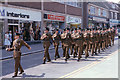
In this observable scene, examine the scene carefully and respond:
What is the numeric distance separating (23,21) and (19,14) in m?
1.24

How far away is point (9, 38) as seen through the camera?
20.3 m

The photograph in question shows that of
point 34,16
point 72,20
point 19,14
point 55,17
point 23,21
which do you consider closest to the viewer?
point 19,14

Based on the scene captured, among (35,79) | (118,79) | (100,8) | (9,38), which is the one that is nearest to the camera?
(118,79)

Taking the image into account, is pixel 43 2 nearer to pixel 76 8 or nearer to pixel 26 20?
pixel 26 20

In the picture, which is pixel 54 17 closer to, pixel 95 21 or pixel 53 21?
pixel 53 21

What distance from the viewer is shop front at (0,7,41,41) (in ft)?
70.8

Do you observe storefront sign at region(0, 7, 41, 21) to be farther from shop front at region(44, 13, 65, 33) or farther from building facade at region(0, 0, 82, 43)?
shop front at region(44, 13, 65, 33)

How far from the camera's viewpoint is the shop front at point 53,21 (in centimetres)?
2891

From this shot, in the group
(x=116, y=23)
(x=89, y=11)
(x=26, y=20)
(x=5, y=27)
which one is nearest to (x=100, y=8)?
(x=89, y=11)

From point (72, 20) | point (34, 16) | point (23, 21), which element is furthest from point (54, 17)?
point (23, 21)

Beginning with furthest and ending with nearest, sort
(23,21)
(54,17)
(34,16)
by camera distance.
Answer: (54,17)
(34,16)
(23,21)

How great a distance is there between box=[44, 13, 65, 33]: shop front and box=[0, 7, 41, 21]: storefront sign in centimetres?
208

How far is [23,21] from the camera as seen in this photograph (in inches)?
951

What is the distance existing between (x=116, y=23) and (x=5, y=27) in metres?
48.2
